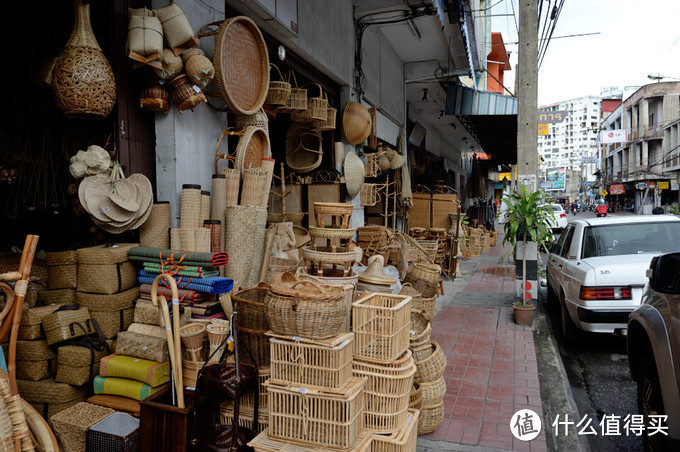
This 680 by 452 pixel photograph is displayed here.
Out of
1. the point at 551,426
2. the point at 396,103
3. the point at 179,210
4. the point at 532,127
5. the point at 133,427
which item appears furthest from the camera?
the point at 396,103

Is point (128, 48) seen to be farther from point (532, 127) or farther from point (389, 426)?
point (532, 127)

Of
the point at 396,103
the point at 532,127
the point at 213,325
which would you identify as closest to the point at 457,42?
the point at 396,103

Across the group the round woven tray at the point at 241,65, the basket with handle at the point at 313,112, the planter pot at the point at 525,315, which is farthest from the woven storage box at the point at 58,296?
the planter pot at the point at 525,315

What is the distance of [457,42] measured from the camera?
11.8 m

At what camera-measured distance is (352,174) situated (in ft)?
27.7

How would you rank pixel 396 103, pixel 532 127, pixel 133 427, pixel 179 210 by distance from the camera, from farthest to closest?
pixel 396 103
pixel 532 127
pixel 179 210
pixel 133 427

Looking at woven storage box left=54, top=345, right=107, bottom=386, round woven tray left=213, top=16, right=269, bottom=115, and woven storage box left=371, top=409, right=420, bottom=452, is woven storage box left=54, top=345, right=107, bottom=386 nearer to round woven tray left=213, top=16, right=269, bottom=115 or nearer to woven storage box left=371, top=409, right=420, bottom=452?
woven storage box left=371, top=409, right=420, bottom=452

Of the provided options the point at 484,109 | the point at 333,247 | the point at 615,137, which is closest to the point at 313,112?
the point at 333,247

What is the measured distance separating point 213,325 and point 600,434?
139 inches

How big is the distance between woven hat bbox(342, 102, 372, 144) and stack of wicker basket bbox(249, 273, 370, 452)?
6287mm

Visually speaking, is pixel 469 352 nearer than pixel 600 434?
No

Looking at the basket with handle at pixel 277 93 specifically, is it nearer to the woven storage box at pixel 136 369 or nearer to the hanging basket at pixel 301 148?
the hanging basket at pixel 301 148

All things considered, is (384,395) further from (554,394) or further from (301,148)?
(301,148)

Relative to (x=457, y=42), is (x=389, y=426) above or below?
below
